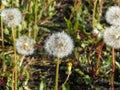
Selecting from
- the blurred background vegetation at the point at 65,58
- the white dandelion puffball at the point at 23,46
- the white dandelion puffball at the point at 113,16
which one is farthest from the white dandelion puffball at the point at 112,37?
the white dandelion puffball at the point at 23,46

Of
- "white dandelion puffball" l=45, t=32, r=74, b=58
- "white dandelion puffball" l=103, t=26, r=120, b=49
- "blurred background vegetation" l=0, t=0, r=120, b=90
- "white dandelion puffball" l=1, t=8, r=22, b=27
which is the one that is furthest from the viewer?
"blurred background vegetation" l=0, t=0, r=120, b=90

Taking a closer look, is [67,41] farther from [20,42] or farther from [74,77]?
[74,77]

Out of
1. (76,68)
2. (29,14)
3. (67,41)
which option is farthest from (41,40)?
(67,41)

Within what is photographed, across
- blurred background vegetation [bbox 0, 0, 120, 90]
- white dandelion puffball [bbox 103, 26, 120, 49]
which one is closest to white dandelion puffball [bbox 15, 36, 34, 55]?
blurred background vegetation [bbox 0, 0, 120, 90]

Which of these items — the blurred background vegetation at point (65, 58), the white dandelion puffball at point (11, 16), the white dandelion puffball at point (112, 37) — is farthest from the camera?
the blurred background vegetation at point (65, 58)

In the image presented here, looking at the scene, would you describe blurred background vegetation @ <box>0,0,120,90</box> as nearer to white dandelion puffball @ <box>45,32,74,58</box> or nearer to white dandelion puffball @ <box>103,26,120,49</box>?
white dandelion puffball @ <box>103,26,120,49</box>

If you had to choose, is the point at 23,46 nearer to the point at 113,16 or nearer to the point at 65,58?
the point at 113,16

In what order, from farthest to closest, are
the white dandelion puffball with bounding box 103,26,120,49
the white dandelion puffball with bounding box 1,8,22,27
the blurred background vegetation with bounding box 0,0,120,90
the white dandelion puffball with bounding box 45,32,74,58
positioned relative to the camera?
the blurred background vegetation with bounding box 0,0,120,90
the white dandelion puffball with bounding box 1,8,22,27
the white dandelion puffball with bounding box 103,26,120,49
the white dandelion puffball with bounding box 45,32,74,58

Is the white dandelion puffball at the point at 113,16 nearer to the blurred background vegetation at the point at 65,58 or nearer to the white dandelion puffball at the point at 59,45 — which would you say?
the blurred background vegetation at the point at 65,58
